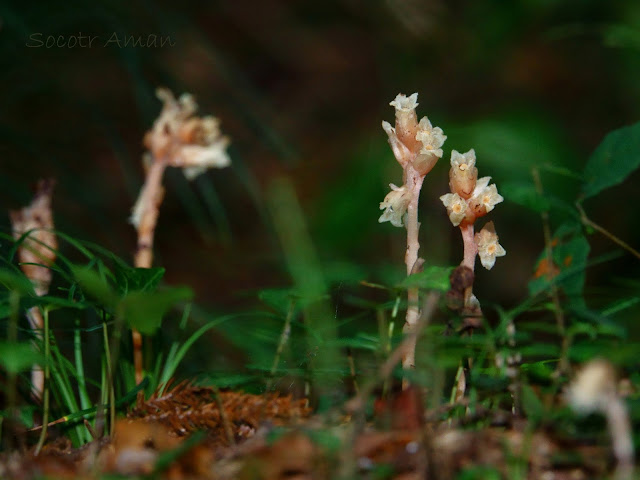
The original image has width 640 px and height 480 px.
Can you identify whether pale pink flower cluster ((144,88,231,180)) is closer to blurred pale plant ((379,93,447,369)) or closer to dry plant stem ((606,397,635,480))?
blurred pale plant ((379,93,447,369))

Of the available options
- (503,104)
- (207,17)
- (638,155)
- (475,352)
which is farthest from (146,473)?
(207,17)

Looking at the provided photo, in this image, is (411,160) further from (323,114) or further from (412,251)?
(323,114)

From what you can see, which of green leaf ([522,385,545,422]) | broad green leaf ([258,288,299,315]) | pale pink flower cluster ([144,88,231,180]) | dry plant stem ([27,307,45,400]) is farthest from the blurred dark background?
green leaf ([522,385,545,422])

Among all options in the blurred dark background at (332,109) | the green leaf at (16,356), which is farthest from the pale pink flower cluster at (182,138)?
the green leaf at (16,356)

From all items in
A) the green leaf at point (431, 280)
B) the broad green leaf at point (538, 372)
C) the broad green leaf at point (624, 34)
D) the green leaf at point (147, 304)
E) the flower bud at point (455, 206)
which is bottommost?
the broad green leaf at point (538, 372)

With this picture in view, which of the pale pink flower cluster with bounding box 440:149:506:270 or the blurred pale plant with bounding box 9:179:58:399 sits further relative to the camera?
the blurred pale plant with bounding box 9:179:58:399

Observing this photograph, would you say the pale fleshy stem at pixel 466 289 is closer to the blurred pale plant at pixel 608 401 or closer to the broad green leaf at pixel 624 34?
the blurred pale plant at pixel 608 401

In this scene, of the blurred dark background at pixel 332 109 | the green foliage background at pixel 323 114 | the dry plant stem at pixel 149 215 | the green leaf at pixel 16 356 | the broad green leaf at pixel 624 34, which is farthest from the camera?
the blurred dark background at pixel 332 109
